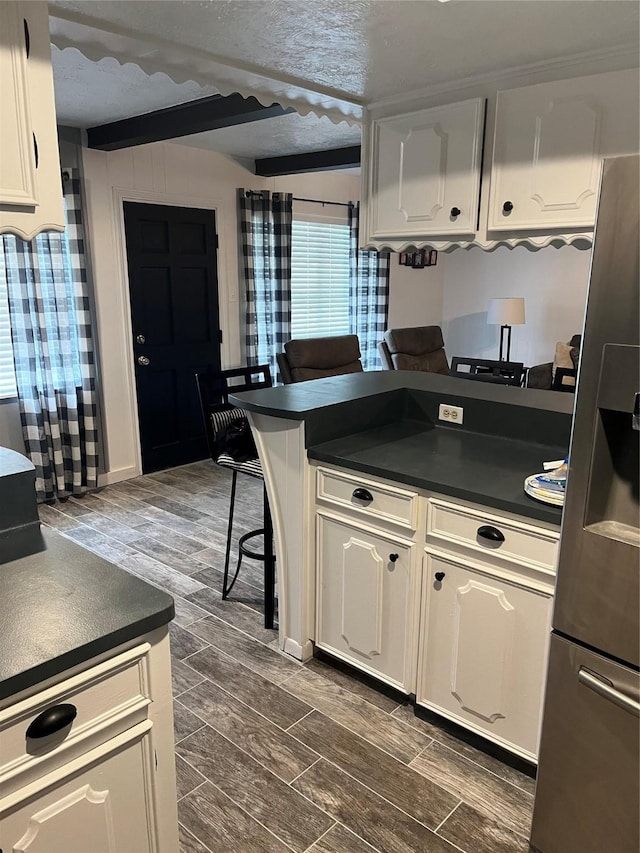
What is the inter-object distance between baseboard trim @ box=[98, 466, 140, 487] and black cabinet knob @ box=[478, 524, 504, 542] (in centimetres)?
347

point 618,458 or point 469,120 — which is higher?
point 469,120

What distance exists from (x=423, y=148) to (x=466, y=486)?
135 cm

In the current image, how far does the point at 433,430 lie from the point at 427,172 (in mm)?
1027

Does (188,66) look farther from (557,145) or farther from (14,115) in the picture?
(557,145)

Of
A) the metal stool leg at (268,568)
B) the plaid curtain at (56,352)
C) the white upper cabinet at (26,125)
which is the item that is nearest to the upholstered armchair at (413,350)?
the plaid curtain at (56,352)

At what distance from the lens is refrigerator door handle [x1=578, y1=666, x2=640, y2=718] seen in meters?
1.39

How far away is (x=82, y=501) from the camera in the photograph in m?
4.38

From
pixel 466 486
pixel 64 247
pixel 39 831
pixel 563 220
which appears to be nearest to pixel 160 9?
pixel 563 220

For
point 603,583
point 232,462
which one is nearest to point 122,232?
point 232,462

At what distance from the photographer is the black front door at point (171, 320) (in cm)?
467

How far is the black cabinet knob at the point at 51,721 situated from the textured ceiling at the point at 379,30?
1.72m

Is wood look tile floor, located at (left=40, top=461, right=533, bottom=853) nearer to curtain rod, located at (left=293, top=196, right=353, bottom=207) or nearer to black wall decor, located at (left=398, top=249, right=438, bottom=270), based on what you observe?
curtain rod, located at (left=293, top=196, right=353, bottom=207)

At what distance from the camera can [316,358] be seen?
4422 millimetres

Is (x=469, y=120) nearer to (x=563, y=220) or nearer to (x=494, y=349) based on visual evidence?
(x=563, y=220)
